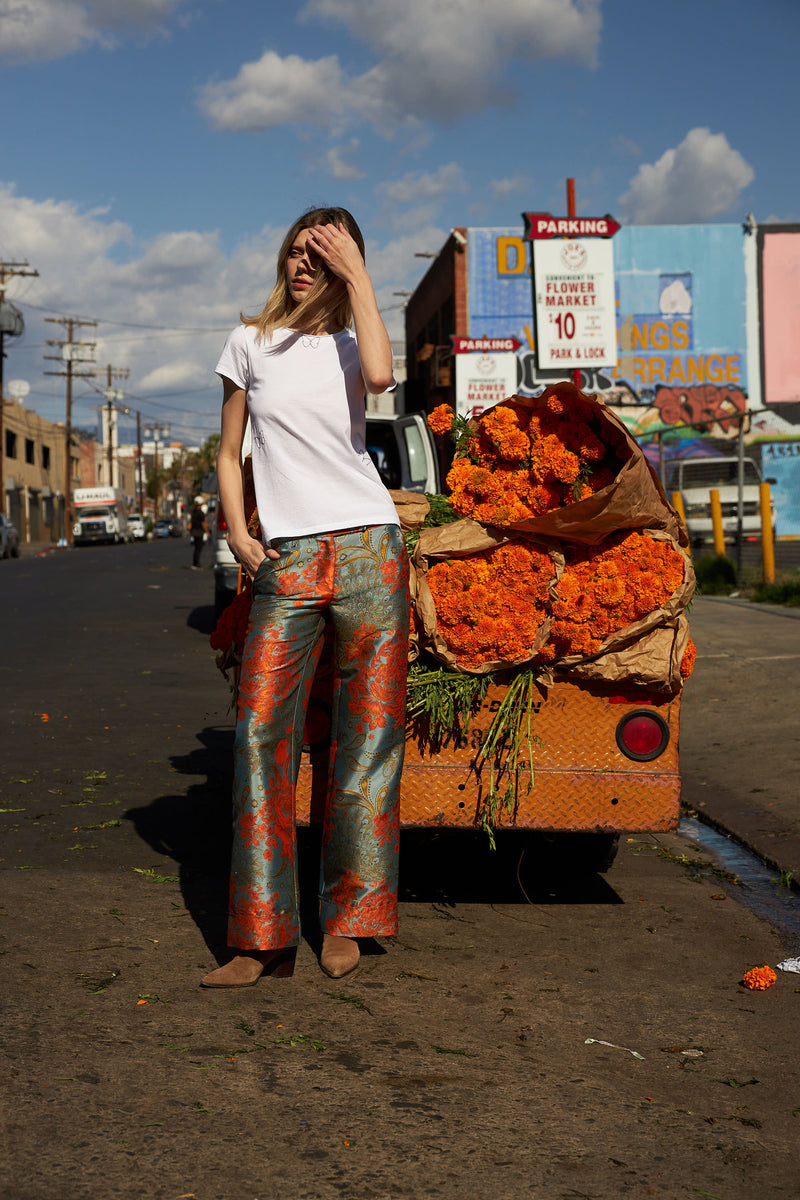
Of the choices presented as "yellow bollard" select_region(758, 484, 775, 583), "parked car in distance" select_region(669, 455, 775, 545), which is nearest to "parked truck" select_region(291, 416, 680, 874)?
Answer: "yellow bollard" select_region(758, 484, 775, 583)

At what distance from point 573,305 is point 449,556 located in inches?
376

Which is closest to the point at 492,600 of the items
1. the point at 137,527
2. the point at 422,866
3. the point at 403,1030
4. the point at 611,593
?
the point at 611,593

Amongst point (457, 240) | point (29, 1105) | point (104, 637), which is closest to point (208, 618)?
point (104, 637)

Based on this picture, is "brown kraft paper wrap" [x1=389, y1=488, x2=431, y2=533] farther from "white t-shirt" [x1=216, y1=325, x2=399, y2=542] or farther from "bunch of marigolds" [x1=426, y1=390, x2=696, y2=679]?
"white t-shirt" [x1=216, y1=325, x2=399, y2=542]

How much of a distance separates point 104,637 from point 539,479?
34.7 ft

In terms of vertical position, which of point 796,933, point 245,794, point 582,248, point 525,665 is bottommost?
point 796,933

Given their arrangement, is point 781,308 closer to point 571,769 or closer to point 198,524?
point 198,524

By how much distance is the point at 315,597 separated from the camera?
12.1 feet

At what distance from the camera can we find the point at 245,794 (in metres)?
3.68

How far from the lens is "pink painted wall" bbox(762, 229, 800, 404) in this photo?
33281 mm

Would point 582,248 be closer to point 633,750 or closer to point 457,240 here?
point 633,750

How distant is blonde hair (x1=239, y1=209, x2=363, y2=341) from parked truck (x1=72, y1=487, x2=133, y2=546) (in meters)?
67.6

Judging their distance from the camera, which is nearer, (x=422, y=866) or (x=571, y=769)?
(x=571, y=769)

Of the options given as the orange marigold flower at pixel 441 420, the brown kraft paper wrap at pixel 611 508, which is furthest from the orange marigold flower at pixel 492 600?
the orange marigold flower at pixel 441 420
